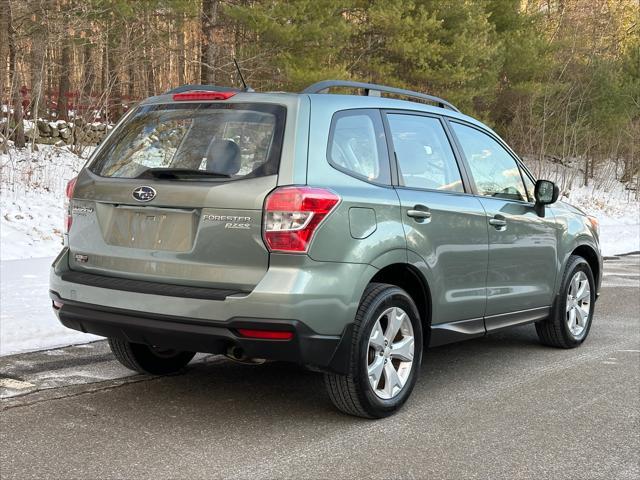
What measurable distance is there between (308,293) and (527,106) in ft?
95.2

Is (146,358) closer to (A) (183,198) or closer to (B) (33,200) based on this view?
(A) (183,198)

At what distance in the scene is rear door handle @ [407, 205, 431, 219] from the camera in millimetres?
4720

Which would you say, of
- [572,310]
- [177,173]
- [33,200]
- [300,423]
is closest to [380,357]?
[300,423]

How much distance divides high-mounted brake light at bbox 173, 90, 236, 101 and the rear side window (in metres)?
0.61

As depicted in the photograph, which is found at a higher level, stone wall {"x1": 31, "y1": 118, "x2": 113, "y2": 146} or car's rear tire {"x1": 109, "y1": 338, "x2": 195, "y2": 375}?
stone wall {"x1": 31, "y1": 118, "x2": 113, "y2": 146}

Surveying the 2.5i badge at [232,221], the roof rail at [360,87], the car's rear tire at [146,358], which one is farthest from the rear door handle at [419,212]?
the car's rear tire at [146,358]

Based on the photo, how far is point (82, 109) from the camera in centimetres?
1877

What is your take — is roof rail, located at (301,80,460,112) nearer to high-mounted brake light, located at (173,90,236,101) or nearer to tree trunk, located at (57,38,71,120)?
high-mounted brake light, located at (173,90,236,101)

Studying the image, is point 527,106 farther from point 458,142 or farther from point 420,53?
point 458,142

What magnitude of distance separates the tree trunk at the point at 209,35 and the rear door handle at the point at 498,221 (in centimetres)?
1747

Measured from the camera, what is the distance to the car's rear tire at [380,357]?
14.2 feet

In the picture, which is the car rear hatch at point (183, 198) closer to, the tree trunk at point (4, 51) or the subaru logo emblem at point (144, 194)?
the subaru logo emblem at point (144, 194)

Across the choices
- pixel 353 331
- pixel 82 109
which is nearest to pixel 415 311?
pixel 353 331

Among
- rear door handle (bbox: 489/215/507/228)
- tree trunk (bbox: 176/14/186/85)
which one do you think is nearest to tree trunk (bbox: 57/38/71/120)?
tree trunk (bbox: 176/14/186/85)
